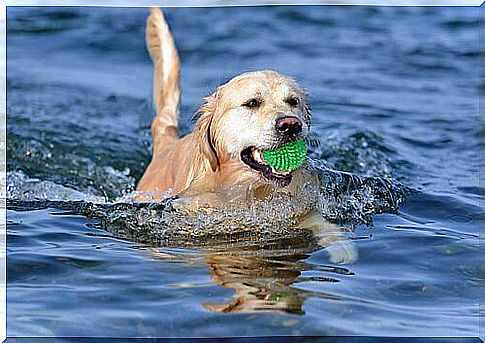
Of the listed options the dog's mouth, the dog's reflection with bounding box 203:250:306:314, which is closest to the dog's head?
the dog's mouth

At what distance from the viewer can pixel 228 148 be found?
5.01m

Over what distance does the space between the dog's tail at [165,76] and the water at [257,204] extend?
671mm

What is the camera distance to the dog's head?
4738mm

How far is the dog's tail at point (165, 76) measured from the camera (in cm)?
656

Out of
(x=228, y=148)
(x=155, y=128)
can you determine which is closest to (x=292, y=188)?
(x=228, y=148)

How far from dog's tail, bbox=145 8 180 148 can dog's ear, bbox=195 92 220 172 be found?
4.30 feet

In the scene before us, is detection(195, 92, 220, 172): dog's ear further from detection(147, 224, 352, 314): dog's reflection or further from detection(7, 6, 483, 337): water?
detection(147, 224, 352, 314): dog's reflection

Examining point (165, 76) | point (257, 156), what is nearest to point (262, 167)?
point (257, 156)

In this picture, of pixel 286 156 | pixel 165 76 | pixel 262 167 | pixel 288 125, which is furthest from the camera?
pixel 165 76

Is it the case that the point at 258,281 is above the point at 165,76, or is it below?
below

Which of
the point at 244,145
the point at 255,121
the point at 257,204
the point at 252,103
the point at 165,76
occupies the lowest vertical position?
the point at 257,204

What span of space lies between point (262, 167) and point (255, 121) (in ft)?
0.84

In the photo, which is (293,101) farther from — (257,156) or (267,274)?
(267,274)

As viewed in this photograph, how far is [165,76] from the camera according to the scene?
661 centimetres
